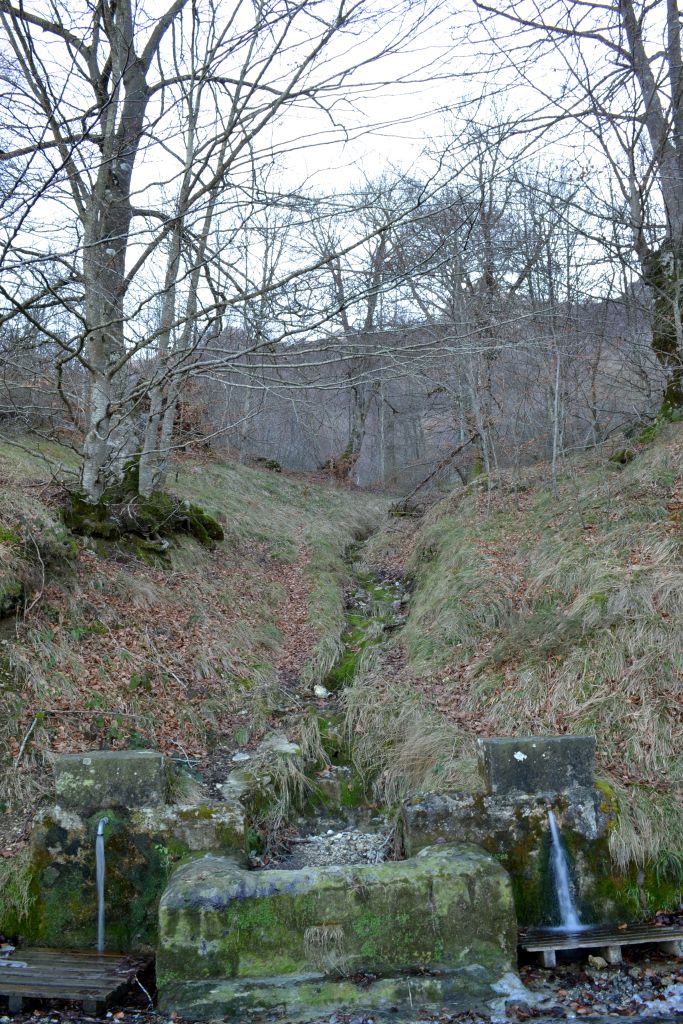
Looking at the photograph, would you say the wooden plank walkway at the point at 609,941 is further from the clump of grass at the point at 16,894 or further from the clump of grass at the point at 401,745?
the clump of grass at the point at 16,894

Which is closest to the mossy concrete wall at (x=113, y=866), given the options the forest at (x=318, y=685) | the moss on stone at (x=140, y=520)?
the forest at (x=318, y=685)

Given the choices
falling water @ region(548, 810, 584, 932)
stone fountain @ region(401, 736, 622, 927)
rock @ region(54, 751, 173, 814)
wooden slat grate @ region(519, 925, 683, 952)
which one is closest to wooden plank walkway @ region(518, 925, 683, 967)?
wooden slat grate @ region(519, 925, 683, 952)

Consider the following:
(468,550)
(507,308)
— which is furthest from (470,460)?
(468,550)

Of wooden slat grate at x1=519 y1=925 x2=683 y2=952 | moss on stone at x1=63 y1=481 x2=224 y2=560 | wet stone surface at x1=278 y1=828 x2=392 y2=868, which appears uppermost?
moss on stone at x1=63 y1=481 x2=224 y2=560

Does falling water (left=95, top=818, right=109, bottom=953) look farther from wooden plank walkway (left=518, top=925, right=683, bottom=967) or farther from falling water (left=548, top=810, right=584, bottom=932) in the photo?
falling water (left=548, top=810, right=584, bottom=932)

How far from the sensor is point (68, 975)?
393cm

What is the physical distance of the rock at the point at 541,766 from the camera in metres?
4.74

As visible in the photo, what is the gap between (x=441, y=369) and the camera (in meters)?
12.4

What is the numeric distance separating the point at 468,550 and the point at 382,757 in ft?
12.0

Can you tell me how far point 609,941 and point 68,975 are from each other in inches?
126

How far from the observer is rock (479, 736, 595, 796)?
4742 millimetres

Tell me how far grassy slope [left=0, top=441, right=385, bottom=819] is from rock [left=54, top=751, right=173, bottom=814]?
451 mm

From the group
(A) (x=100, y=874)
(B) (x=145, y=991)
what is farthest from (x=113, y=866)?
(B) (x=145, y=991)

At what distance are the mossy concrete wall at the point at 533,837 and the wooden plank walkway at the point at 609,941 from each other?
207 millimetres
